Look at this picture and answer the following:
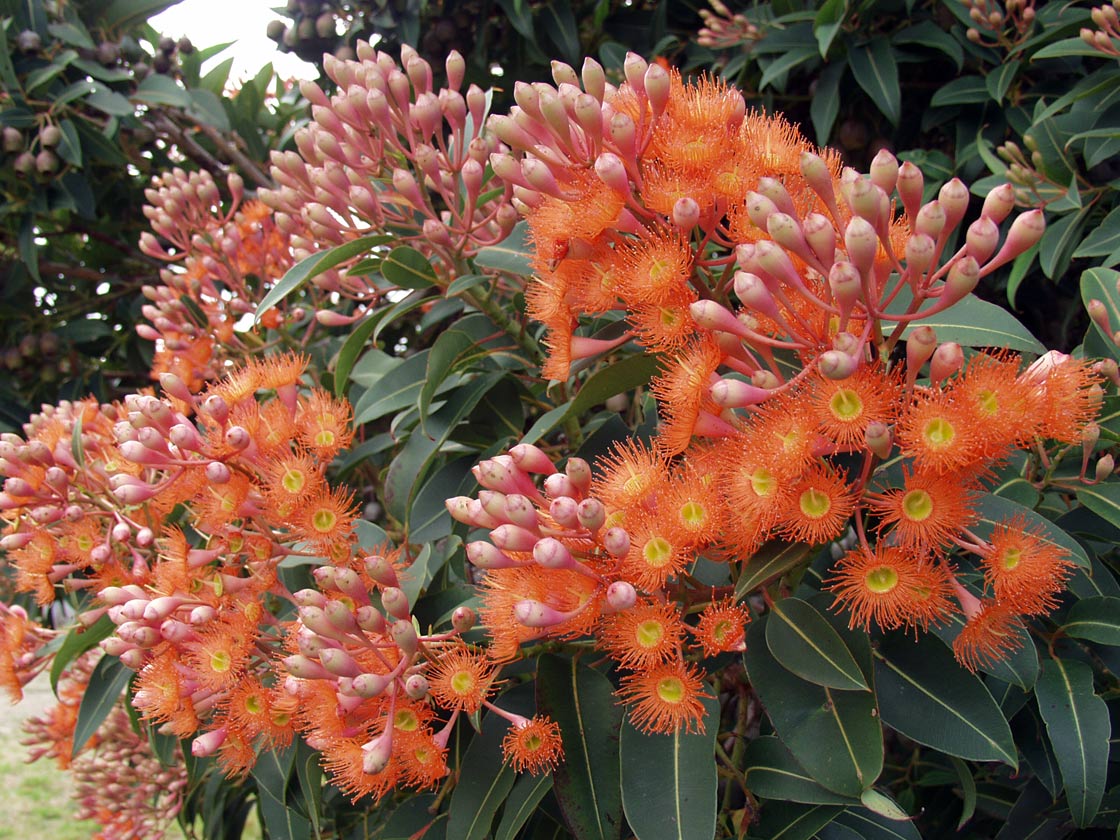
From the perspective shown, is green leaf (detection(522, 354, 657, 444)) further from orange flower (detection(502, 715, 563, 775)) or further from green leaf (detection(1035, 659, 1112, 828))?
green leaf (detection(1035, 659, 1112, 828))

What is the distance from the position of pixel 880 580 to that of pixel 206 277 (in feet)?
7.37

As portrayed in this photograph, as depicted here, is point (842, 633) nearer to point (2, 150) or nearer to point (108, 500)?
point (108, 500)

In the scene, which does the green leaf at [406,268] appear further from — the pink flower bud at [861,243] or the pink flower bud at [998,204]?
the pink flower bud at [998,204]

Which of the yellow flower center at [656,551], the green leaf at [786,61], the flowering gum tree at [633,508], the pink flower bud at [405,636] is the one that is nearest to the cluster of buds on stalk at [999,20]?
the green leaf at [786,61]

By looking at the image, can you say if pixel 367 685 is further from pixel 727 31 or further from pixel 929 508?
pixel 727 31

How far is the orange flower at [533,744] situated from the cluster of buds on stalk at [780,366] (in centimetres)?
19

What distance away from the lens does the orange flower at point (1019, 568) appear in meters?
1.13

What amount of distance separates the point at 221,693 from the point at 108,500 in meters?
0.67

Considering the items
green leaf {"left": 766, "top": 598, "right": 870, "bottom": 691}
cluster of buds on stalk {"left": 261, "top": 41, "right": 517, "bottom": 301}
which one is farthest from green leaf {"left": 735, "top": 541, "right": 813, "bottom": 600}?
cluster of buds on stalk {"left": 261, "top": 41, "right": 517, "bottom": 301}

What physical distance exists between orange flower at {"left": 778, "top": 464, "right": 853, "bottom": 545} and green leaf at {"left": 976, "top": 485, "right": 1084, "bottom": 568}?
0.28 m

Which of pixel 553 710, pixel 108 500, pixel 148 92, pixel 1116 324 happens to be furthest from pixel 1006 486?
pixel 148 92

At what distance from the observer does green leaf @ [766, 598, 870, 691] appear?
120cm

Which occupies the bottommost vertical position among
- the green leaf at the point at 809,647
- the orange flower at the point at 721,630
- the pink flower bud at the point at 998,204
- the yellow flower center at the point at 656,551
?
the green leaf at the point at 809,647

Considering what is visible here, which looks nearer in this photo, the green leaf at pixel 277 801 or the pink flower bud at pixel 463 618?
the pink flower bud at pixel 463 618
